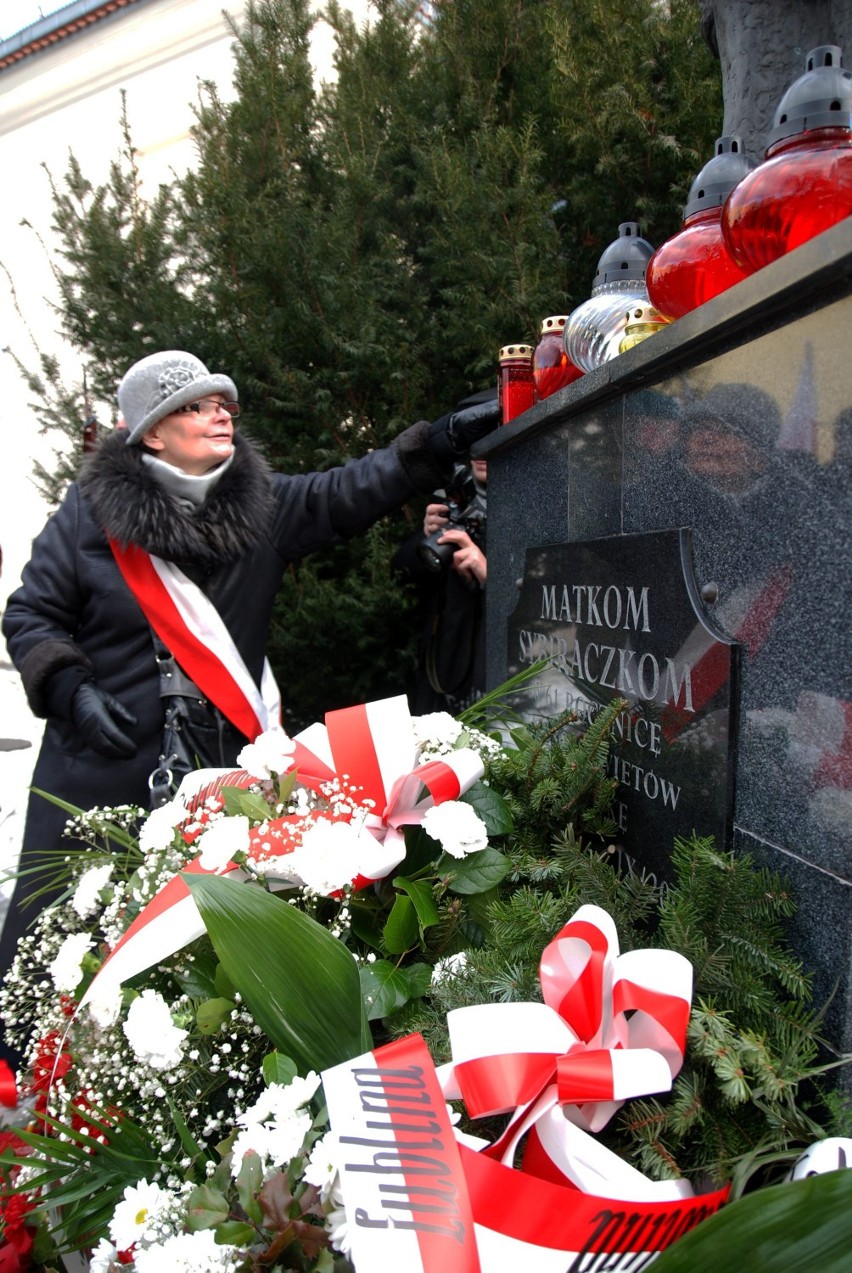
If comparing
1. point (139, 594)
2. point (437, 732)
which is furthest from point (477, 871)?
point (139, 594)

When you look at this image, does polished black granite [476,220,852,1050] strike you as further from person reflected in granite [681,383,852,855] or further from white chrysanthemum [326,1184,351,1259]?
white chrysanthemum [326,1184,351,1259]

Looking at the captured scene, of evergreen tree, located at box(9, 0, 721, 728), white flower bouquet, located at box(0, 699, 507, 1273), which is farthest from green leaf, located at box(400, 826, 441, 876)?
evergreen tree, located at box(9, 0, 721, 728)

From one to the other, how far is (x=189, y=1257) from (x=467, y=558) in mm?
2221

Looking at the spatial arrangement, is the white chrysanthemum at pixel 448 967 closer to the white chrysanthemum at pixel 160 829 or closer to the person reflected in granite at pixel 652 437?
the white chrysanthemum at pixel 160 829

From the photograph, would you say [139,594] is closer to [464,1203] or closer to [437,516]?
[437,516]

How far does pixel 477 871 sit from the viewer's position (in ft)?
4.60

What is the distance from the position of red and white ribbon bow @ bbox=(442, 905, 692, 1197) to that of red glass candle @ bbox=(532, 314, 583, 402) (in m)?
1.39

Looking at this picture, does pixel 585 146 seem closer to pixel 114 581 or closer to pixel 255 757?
pixel 114 581

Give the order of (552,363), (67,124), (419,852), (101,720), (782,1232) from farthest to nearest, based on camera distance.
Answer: (67,124) → (101,720) → (552,363) → (419,852) → (782,1232)

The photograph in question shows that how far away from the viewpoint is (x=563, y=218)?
139 inches

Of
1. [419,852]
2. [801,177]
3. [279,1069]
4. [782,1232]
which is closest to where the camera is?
[782,1232]

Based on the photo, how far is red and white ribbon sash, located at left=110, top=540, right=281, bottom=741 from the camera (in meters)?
2.66

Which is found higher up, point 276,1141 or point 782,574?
point 782,574

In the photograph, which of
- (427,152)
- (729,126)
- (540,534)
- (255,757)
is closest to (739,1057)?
(255,757)
